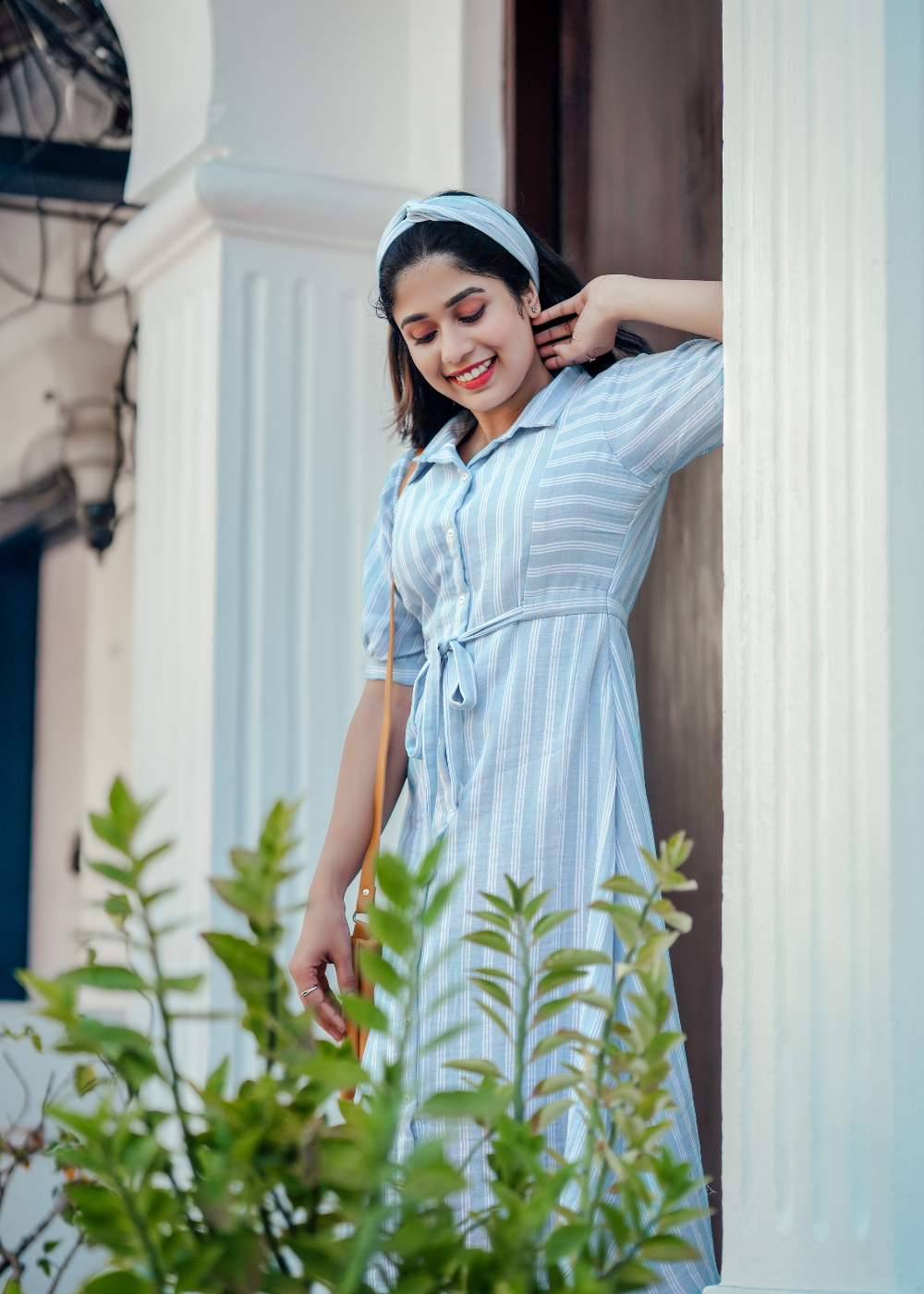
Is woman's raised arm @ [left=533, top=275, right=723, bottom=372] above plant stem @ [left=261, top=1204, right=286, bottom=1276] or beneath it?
above

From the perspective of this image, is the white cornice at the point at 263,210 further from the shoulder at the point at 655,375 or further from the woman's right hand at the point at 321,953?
the woman's right hand at the point at 321,953

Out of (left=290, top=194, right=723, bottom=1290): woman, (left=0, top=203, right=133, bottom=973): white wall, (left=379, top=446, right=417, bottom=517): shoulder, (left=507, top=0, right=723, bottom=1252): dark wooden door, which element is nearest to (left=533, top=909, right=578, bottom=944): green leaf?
(left=290, top=194, right=723, bottom=1290): woman

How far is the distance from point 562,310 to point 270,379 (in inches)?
50.4

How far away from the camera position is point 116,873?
0.57 meters

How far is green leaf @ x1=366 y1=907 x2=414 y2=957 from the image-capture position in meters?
0.51

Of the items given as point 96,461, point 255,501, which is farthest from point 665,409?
point 96,461

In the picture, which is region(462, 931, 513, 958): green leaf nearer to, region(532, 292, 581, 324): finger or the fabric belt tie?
the fabric belt tie

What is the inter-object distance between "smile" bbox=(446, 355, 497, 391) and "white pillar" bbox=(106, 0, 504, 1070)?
1.20 metres

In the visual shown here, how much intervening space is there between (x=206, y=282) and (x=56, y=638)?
2.39m

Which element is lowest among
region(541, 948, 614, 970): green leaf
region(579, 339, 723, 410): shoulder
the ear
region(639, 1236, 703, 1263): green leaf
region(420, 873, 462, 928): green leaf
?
region(639, 1236, 703, 1263): green leaf

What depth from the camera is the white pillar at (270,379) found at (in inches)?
117

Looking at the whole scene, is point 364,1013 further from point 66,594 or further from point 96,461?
point 66,594

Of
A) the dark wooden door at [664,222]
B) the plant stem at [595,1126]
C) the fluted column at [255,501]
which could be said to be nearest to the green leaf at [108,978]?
the plant stem at [595,1126]

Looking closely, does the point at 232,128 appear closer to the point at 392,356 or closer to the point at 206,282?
the point at 206,282
